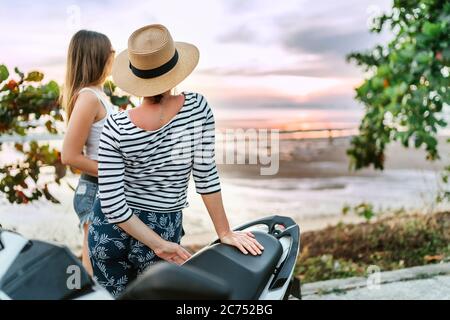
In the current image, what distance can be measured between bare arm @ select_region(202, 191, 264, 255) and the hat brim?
378 mm

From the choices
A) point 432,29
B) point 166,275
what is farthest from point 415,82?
point 166,275

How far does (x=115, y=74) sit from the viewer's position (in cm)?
215

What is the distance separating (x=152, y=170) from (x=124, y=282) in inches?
18.6

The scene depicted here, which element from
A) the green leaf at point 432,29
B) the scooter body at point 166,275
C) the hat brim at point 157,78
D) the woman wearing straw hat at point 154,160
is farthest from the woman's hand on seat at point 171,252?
the green leaf at point 432,29

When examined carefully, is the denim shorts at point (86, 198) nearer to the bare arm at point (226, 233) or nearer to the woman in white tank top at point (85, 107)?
the woman in white tank top at point (85, 107)

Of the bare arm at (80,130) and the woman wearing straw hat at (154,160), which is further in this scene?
the bare arm at (80,130)

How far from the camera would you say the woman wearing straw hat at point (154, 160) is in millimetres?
1897

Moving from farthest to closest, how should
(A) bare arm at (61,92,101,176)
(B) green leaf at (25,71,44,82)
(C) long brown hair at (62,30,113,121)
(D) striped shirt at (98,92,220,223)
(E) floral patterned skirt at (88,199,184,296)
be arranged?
(B) green leaf at (25,71,44,82), (C) long brown hair at (62,30,113,121), (A) bare arm at (61,92,101,176), (E) floral patterned skirt at (88,199,184,296), (D) striped shirt at (98,92,220,223)

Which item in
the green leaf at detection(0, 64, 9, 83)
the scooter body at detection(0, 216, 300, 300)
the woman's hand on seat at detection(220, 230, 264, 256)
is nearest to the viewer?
→ the scooter body at detection(0, 216, 300, 300)

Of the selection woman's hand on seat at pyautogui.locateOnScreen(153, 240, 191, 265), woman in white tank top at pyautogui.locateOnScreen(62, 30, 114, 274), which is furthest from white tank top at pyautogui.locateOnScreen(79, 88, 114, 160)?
woman's hand on seat at pyautogui.locateOnScreen(153, 240, 191, 265)

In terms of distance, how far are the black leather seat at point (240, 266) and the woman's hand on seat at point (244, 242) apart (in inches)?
0.6

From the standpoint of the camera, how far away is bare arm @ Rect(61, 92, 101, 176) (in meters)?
2.64

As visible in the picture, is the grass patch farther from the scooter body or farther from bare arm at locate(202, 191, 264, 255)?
the scooter body

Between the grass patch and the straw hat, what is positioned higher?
the straw hat
